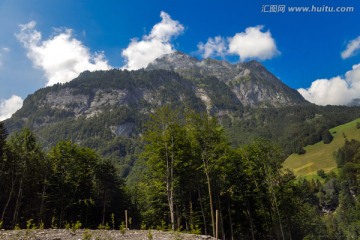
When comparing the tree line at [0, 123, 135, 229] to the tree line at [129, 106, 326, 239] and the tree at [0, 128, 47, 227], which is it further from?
the tree line at [129, 106, 326, 239]

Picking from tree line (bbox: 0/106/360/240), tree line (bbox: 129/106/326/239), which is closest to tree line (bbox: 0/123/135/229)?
tree line (bbox: 0/106/360/240)

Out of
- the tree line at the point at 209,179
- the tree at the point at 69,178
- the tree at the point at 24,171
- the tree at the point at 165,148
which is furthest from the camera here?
the tree at the point at 69,178

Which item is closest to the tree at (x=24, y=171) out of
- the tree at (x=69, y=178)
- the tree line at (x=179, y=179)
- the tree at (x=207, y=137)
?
the tree line at (x=179, y=179)

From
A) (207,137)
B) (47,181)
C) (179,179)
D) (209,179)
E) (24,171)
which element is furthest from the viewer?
(47,181)

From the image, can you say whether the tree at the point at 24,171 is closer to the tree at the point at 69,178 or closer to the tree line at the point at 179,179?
the tree line at the point at 179,179

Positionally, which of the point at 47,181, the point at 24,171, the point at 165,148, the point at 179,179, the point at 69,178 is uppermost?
the point at 24,171

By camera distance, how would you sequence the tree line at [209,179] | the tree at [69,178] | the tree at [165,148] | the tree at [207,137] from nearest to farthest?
the tree at [207,137]
the tree line at [209,179]
the tree at [165,148]
the tree at [69,178]

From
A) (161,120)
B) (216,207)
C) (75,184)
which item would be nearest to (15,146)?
(75,184)

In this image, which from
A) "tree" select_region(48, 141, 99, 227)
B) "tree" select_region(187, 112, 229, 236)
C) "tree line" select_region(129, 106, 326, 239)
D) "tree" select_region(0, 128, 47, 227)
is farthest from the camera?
"tree" select_region(48, 141, 99, 227)

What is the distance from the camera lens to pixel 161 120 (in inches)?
1572

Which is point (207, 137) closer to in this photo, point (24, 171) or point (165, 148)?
point (165, 148)

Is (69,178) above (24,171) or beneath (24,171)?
beneath

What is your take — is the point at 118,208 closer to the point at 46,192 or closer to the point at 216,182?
the point at 46,192

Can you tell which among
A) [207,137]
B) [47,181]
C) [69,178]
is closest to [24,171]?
[47,181]
